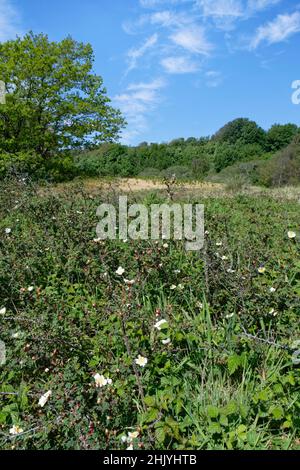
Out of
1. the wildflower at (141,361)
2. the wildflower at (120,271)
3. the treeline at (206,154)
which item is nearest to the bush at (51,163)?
the treeline at (206,154)

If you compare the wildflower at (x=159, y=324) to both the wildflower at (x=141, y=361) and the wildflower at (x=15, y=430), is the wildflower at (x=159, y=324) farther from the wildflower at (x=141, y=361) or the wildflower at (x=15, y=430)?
the wildflower at (x=15, y=430)

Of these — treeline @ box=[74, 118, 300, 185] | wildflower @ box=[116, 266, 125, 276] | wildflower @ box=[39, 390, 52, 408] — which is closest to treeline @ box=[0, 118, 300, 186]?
treeline @ box=[74, 118, 300, 185]

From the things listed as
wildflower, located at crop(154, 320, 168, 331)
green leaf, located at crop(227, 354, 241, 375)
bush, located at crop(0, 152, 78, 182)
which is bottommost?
green leaf, located at crop(227, 354, 241, 375)

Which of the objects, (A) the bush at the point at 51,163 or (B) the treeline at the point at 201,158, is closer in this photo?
(A) the bush at the point at 51,163

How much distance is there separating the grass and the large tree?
1426 centimetres

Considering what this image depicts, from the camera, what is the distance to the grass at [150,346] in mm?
2123

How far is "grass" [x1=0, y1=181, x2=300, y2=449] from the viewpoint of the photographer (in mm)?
2123

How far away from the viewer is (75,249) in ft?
13.3

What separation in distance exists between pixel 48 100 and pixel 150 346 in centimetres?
1713

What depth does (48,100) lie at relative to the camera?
58.3 ft

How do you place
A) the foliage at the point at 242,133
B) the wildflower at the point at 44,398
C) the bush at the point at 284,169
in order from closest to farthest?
the wildflower at the point at 44,398
the bush at the point at 284,169
the foliage at the point at 242,133

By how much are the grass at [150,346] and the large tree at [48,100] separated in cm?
1426

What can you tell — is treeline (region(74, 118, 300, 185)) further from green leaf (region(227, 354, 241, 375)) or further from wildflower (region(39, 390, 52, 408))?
wildflower (region(39, 390, 52, 408))

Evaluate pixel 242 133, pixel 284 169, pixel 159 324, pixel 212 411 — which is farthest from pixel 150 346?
pixel 242 133
